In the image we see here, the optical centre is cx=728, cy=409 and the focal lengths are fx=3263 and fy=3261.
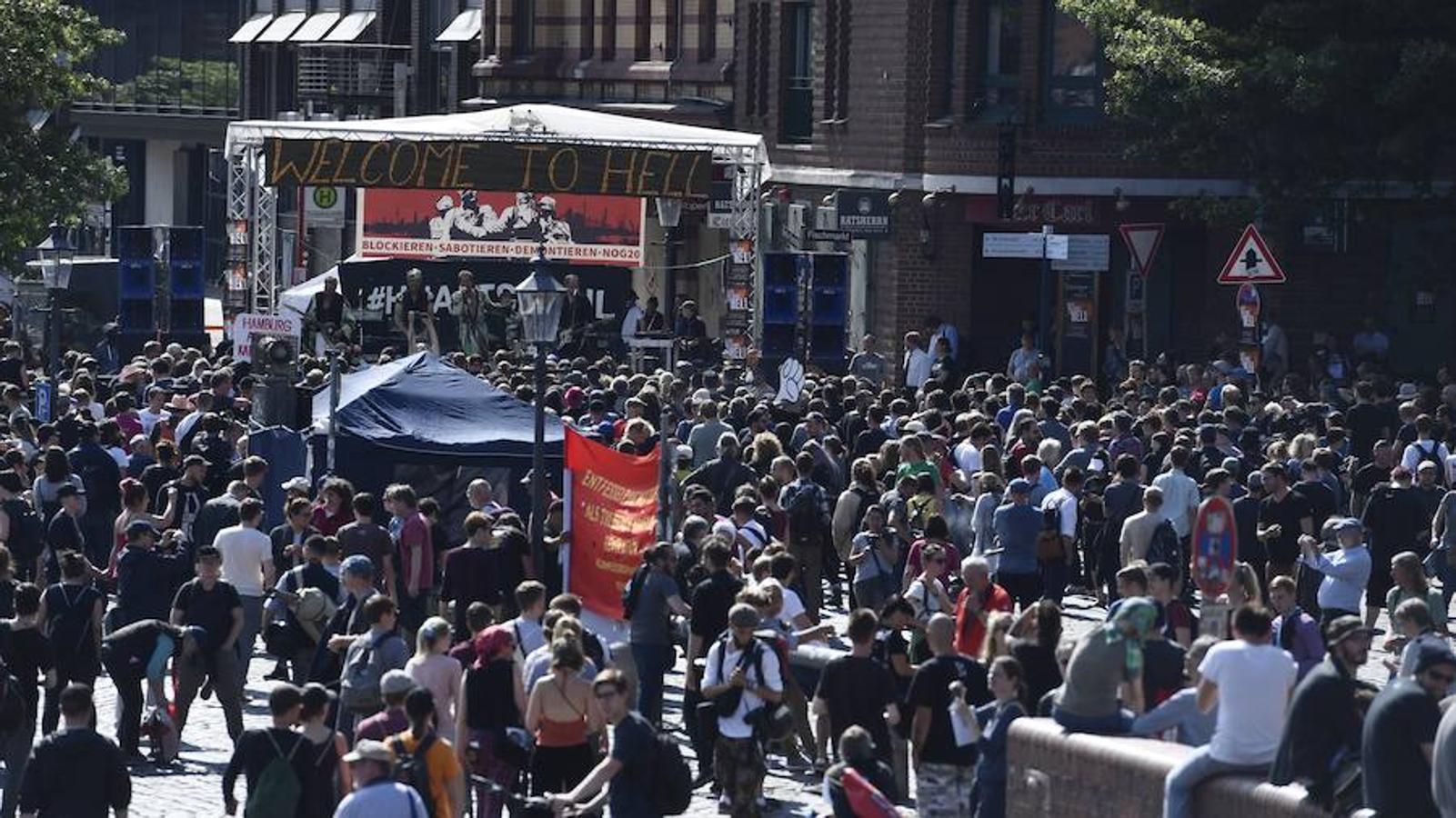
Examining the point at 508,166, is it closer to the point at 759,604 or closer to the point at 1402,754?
the point at 759,604

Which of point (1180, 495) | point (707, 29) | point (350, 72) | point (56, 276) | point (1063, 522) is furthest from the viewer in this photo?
point (350, 72)

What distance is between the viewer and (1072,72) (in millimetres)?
42125

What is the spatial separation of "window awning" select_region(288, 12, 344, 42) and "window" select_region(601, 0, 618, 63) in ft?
49.6

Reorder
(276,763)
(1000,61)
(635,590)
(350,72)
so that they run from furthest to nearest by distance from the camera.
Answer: (350,72) → (1000,61) → (635,590) → (276,763)

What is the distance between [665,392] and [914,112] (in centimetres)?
1614

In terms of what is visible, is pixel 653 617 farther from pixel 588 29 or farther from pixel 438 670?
pixel 588 29

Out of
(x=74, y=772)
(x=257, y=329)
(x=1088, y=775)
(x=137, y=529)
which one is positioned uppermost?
(x=257, y=329)

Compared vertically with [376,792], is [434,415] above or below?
above

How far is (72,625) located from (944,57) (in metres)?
26.5

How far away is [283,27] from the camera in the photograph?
7062 centimetres

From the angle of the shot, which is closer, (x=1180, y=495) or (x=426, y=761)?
(x=426, y=761)

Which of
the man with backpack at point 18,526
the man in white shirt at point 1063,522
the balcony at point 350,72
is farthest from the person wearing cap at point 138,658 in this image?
the balcony at point 350,72

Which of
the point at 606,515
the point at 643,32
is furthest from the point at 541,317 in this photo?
the point at 643,32

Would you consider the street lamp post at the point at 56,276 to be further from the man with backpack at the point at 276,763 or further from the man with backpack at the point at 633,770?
the man with backpack at the point at 633,770
